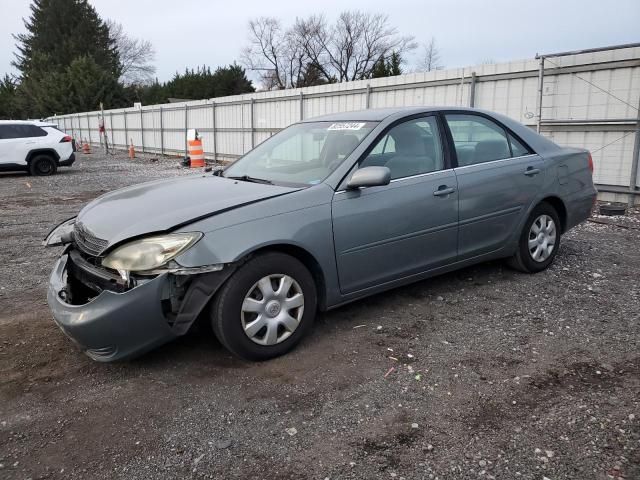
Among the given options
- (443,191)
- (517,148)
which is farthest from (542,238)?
(443,191)

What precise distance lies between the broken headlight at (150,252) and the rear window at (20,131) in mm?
14410

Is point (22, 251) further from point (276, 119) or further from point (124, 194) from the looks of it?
point (276, 119)

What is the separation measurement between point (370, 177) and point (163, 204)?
136cm

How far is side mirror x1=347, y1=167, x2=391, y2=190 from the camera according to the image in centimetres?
347

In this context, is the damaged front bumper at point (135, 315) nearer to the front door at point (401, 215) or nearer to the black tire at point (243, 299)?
the black tire at point (243, 299)

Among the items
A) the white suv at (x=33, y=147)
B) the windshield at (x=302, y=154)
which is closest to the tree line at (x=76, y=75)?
the white suv at (x=33, y=147)

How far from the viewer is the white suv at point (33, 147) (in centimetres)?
1498

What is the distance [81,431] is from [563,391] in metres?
2.58

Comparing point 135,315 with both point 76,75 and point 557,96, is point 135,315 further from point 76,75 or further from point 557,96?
point 76,75

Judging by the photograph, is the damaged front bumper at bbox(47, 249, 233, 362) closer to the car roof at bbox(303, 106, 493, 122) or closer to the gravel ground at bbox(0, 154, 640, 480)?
the gravel ground at bbox(0, 154, 640, 480)

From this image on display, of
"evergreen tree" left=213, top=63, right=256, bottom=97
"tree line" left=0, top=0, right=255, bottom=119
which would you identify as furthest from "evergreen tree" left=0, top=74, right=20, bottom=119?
"evergreen tree" left=213, top=63, right=256, bottom=97

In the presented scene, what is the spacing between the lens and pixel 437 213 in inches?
157

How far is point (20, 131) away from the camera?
1507 cm

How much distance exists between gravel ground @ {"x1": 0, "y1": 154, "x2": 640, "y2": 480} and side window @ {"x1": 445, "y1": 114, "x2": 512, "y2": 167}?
1.16 m
